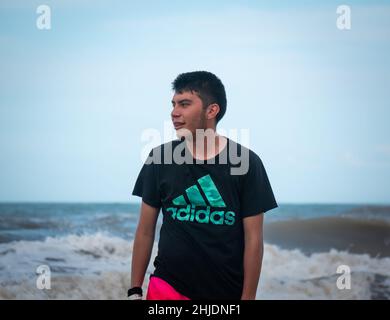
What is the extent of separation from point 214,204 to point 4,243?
793cm

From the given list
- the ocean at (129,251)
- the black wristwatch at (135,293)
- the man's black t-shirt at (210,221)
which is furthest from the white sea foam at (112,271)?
the man's black t-shirt at (210,221)

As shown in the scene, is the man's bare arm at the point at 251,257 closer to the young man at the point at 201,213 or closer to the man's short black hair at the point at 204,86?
the young man at the point at 201,213

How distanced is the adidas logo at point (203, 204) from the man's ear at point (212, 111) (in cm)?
27

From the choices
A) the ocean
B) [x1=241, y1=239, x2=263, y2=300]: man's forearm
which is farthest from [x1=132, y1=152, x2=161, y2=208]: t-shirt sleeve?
the ocean

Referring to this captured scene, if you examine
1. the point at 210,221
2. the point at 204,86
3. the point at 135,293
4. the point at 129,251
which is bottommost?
the point at 129,251

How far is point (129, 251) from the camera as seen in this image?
9430 mm

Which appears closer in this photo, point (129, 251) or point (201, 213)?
point (201, 213)

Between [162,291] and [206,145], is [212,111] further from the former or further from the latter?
[162,291]

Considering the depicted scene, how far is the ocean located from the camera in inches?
289

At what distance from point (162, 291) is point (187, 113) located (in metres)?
0.70

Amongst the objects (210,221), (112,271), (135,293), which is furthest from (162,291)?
(112,271)

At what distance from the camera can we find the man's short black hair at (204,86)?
245cm
